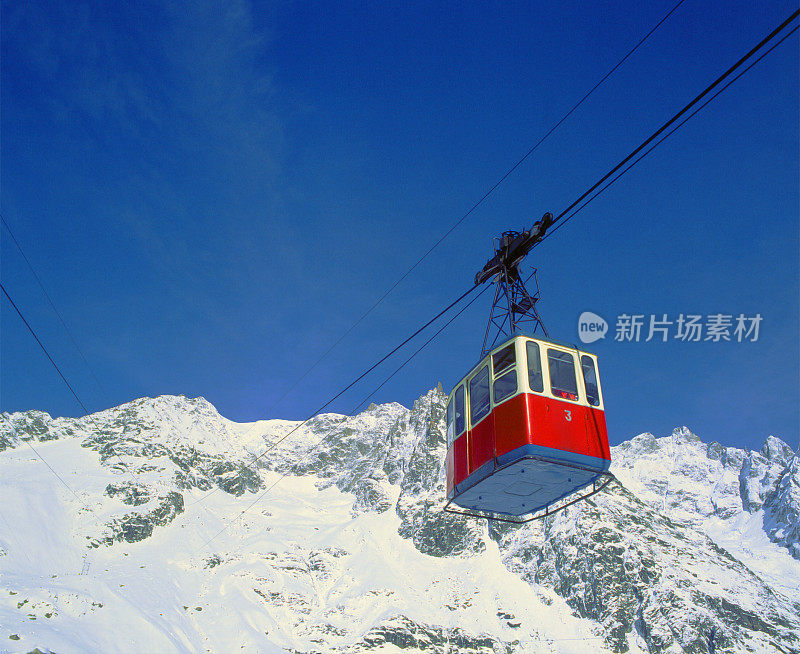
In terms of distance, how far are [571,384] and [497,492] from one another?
4426mm

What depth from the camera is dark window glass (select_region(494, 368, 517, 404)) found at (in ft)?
57.1

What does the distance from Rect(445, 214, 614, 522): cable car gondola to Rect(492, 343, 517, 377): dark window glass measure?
3 cm

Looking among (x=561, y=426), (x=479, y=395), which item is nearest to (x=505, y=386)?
(x=479, y=395)

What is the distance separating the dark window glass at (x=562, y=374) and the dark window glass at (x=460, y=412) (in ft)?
12.2

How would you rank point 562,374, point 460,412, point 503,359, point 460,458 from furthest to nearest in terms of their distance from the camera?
point 460,412, point 460,458, point 503,359, point 562,374

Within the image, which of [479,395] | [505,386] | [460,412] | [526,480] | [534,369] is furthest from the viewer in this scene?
[460,412]

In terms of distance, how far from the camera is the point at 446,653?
186250 mm

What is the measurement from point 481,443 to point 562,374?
134 inches

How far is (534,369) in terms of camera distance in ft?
57.2

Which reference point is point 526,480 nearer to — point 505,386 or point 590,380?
point 505,386

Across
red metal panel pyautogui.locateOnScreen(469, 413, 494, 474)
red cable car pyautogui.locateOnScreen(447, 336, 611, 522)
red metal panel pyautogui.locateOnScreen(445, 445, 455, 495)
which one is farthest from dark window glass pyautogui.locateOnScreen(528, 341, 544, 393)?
red metal panel pyautogui.locateOnScreen(445, 445, 455, 495)

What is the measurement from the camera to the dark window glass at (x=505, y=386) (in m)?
17.4

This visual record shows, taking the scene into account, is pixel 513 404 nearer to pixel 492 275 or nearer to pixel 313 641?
pixel 492 275

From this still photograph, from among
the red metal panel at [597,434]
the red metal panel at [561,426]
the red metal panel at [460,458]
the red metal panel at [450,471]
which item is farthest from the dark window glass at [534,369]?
the red metal panel at [450,471]
